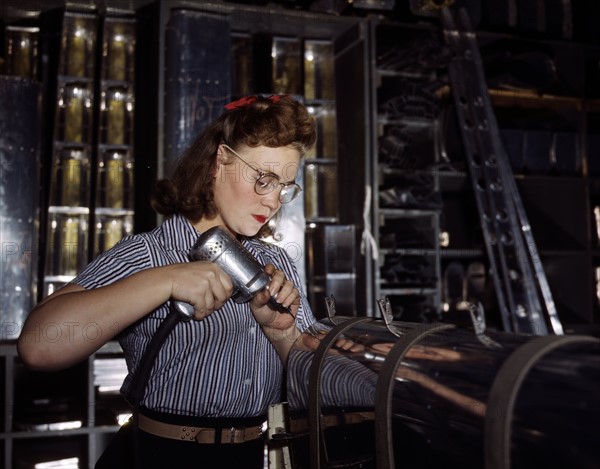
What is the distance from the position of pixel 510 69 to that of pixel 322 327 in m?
3.14

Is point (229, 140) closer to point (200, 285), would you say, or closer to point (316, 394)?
point (200, 285)

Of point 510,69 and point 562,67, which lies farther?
point 562,67

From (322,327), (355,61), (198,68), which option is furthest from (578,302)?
(322,327)

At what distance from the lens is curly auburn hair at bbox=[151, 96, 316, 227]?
136 centimetres

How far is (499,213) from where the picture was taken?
11.8ft

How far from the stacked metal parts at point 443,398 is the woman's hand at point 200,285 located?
18 cm

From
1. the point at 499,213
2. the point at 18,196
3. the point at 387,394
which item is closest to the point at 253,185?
the point at 387,394

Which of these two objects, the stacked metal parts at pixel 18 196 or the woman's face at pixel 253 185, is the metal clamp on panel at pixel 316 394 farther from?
the stacked metal parts at pixel 18 196

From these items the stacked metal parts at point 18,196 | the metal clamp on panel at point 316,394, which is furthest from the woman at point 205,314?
the stacked metal parts at point 18,196

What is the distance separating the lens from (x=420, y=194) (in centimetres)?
356

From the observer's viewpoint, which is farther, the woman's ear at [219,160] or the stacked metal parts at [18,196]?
the stacked metal parts at [18,196]

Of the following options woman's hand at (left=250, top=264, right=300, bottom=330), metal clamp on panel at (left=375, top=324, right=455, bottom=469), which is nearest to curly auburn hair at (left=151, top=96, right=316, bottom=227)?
woman's hand at (left=250, top=264, right=300, bottom=330)

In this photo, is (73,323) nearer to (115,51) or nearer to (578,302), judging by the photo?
(115,51)

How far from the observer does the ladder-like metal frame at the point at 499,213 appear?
3.54 meters
